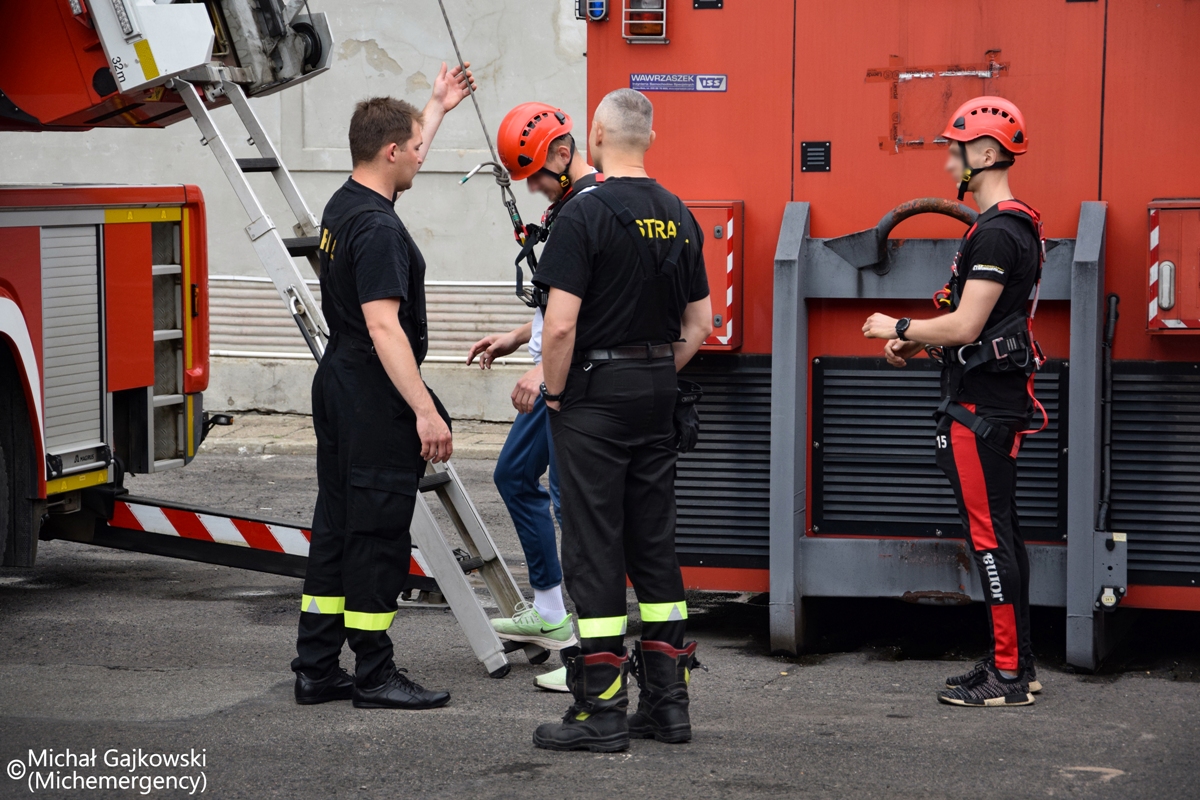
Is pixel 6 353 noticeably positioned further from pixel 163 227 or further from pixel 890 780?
pixel 890 780

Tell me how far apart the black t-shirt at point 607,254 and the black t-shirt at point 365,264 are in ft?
1.85

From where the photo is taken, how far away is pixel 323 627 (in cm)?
473

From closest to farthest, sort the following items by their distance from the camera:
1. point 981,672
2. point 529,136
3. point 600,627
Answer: point 600,627 < point 981,672 < point 529,136

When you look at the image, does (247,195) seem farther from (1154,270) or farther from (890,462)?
(1154,270)

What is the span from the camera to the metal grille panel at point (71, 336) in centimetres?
613

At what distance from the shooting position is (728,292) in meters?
5.34

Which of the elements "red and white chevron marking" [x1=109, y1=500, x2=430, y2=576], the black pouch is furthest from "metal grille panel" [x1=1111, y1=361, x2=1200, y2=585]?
"red and white chevron marking" [x1=109, y1=500, x2=430, y2=576]

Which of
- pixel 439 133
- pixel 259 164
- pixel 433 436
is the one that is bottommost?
pixel 433 436

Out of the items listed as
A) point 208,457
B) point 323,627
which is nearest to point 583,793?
point 323,627

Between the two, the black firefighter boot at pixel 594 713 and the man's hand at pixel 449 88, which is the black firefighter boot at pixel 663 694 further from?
the man's hand at pixel 449 88

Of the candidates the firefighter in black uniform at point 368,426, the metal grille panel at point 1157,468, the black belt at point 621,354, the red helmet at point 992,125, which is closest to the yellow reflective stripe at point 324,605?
the firefighter in black uniform at point 368,426

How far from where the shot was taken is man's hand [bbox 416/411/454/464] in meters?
4.49

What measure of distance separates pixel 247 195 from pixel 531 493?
1.50 m

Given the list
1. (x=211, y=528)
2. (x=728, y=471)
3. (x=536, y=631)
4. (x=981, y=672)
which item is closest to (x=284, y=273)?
(x=536, y=631)
